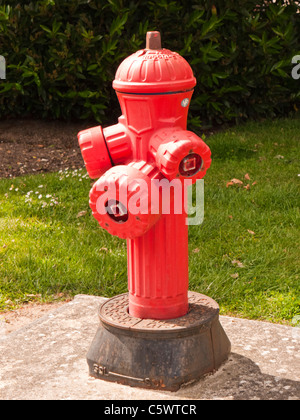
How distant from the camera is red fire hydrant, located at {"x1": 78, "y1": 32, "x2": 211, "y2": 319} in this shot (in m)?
2.72

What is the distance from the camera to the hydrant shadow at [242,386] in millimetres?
2824

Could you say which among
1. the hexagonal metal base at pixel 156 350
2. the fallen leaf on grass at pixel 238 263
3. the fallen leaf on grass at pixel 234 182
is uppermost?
the hexagonal metal base at pixel 156 350

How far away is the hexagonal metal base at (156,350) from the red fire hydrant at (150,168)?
12 cm

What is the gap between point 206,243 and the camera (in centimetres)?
462

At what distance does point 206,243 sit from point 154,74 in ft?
6.85

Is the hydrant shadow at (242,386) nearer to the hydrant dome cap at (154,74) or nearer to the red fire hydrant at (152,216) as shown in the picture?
the red fire hydrant at (152,216)

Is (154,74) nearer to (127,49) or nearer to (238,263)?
(238,263)

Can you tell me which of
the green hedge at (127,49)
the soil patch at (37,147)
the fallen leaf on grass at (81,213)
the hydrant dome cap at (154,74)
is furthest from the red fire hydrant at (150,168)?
the green hedge at (127,49)

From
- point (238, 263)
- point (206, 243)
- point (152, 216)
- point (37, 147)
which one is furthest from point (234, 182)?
point (152, 216)

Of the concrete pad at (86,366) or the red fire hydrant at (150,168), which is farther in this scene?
the concrete pad at (86,366)

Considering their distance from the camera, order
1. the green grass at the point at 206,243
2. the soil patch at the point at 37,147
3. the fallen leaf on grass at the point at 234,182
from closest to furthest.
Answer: the green grass at the point at 206,243
the fallen leaf on grass at the point at 234,182
the soil patch at the point at 37,147

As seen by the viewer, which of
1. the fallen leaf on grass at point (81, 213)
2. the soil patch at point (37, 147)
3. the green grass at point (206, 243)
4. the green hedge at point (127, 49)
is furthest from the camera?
the green hedge at point (127, 49)
